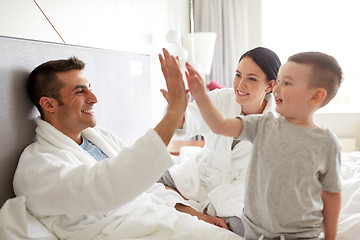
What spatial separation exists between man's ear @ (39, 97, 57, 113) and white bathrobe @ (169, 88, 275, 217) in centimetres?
70

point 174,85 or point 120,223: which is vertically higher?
point 174,85

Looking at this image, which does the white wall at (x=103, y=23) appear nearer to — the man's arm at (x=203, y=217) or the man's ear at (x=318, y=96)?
the man's arm at (x=203, y=217)

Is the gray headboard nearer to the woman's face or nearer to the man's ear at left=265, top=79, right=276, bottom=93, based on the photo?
the woman's face

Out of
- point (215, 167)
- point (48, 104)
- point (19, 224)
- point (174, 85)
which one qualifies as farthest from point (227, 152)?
point (19, 224)

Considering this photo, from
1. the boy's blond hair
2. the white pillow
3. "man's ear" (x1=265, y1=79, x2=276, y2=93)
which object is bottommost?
the white pillow

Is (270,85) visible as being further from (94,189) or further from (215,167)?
(94,189)

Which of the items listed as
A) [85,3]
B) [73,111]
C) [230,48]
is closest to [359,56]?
[230,48]

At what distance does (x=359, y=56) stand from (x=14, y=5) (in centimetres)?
403

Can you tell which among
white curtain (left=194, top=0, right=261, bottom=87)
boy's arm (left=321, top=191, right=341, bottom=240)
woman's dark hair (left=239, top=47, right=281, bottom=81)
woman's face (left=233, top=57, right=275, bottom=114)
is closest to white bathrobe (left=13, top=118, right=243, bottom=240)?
boy's arm (left=321, top=191, right=341, bottom=240)

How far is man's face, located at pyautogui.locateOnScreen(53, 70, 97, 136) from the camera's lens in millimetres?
1423

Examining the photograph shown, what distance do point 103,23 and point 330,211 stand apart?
1754 millimetres

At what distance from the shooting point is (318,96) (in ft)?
3.36

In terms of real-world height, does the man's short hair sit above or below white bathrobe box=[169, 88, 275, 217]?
above

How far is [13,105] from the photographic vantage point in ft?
4.22
